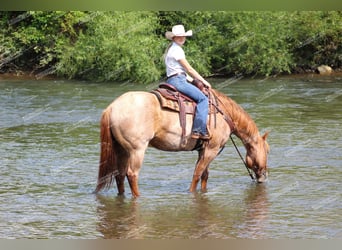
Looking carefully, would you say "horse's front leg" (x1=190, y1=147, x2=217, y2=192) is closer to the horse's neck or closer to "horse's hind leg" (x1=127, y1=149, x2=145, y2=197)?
the horse's neck

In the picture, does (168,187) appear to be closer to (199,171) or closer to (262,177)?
(199,171)

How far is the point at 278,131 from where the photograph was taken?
49.3 ft

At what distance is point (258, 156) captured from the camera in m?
9.68

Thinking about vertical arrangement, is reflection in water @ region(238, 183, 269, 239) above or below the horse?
below

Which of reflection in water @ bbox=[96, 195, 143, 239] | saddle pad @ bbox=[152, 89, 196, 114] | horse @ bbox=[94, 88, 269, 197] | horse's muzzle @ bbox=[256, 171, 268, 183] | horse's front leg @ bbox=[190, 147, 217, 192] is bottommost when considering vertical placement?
horse's muzzle @ bbox=[256, 171, 268, 183]

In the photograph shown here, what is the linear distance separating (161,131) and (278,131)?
6.89 meters

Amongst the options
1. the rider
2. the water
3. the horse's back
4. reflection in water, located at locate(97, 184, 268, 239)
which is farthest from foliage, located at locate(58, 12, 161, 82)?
the horse's back

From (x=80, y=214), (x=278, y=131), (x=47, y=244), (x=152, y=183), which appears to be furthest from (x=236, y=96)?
(x=47, y=244)

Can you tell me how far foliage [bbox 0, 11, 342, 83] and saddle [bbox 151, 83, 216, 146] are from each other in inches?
673

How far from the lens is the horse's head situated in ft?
31.7

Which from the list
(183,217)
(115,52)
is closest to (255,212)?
(183,217)

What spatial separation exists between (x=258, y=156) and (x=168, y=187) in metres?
1.35

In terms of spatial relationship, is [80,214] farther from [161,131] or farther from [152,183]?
[152,183]

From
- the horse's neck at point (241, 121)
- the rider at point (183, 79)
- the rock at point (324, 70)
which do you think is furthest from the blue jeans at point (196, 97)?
the rock at point (324, 70)
